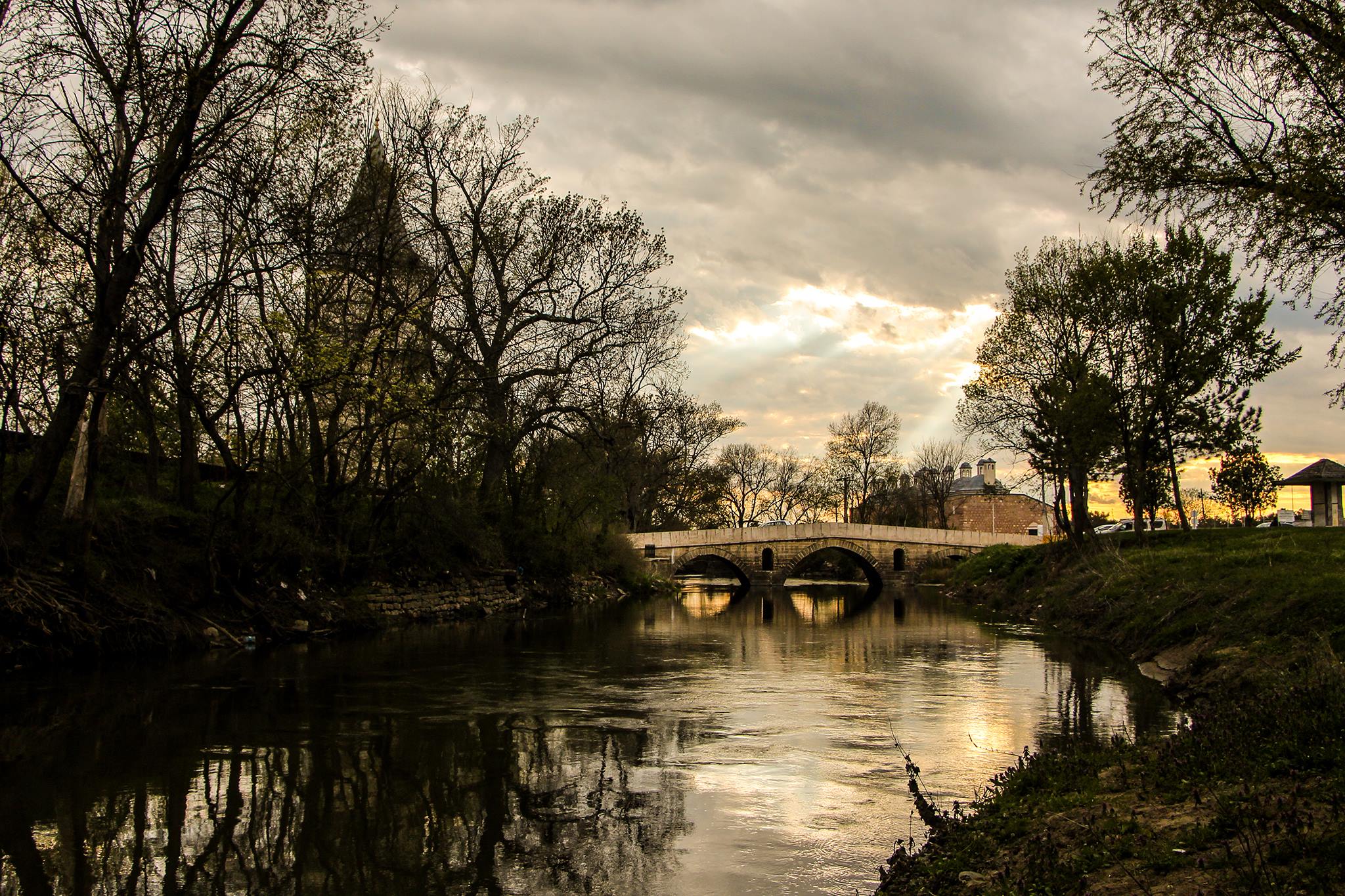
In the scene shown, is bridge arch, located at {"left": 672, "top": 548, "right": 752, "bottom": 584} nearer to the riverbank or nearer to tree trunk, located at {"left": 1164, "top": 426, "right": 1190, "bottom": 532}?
tree trunk, located at {"left": 1164, "top": 426, "right": 1190, "bottom": 532}

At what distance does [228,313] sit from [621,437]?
44.5 ft

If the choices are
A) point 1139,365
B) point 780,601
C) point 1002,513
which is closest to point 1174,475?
point 1139,365

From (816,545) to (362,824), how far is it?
44028 mm

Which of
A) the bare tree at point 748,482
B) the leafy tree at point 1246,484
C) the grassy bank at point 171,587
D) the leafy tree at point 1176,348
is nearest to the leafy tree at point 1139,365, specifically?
the leafy tree at point 1176,348

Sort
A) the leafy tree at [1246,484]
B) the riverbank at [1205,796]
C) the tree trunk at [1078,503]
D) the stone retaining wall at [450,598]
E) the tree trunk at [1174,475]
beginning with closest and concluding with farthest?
the riverbank at [1205,796] → the stone retaining wall at [450,598] → the tree trunk at [1078,503] → the tree trunk at [1174,475] → the leafy tree at [1246,484]

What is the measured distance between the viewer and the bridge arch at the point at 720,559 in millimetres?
49219

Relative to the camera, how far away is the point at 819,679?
13.8m

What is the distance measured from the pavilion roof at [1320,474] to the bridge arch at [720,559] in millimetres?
25729

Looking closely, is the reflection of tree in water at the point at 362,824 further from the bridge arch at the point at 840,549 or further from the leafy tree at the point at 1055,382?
the bridge arch at the point at 840,549

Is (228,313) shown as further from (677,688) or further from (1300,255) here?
(1300,255)

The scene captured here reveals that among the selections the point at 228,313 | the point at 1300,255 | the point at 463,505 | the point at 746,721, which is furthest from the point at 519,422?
the point at 1300,255

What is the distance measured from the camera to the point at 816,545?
49750 mm

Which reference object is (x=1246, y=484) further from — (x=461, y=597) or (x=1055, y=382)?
(x=461, y=597)

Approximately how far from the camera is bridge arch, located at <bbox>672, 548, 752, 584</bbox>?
49.2 meters
